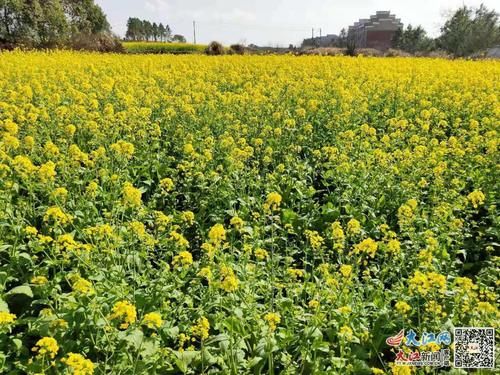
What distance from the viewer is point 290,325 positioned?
9.21 feet

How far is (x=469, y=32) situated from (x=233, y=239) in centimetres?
4293

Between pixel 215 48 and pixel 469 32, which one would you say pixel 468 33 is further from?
pixel 215 48

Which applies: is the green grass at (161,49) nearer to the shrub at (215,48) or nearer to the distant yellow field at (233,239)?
the shrub at (215,48)

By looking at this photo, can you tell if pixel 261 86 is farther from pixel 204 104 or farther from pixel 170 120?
pixel 170 120

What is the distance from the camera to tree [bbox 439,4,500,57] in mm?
39594

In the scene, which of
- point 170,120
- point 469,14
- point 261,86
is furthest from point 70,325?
point 469,14

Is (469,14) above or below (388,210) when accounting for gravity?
above

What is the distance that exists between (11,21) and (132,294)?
1176 inches

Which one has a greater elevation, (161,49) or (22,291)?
(161,49)

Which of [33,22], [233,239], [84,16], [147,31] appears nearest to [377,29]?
[147,31]
